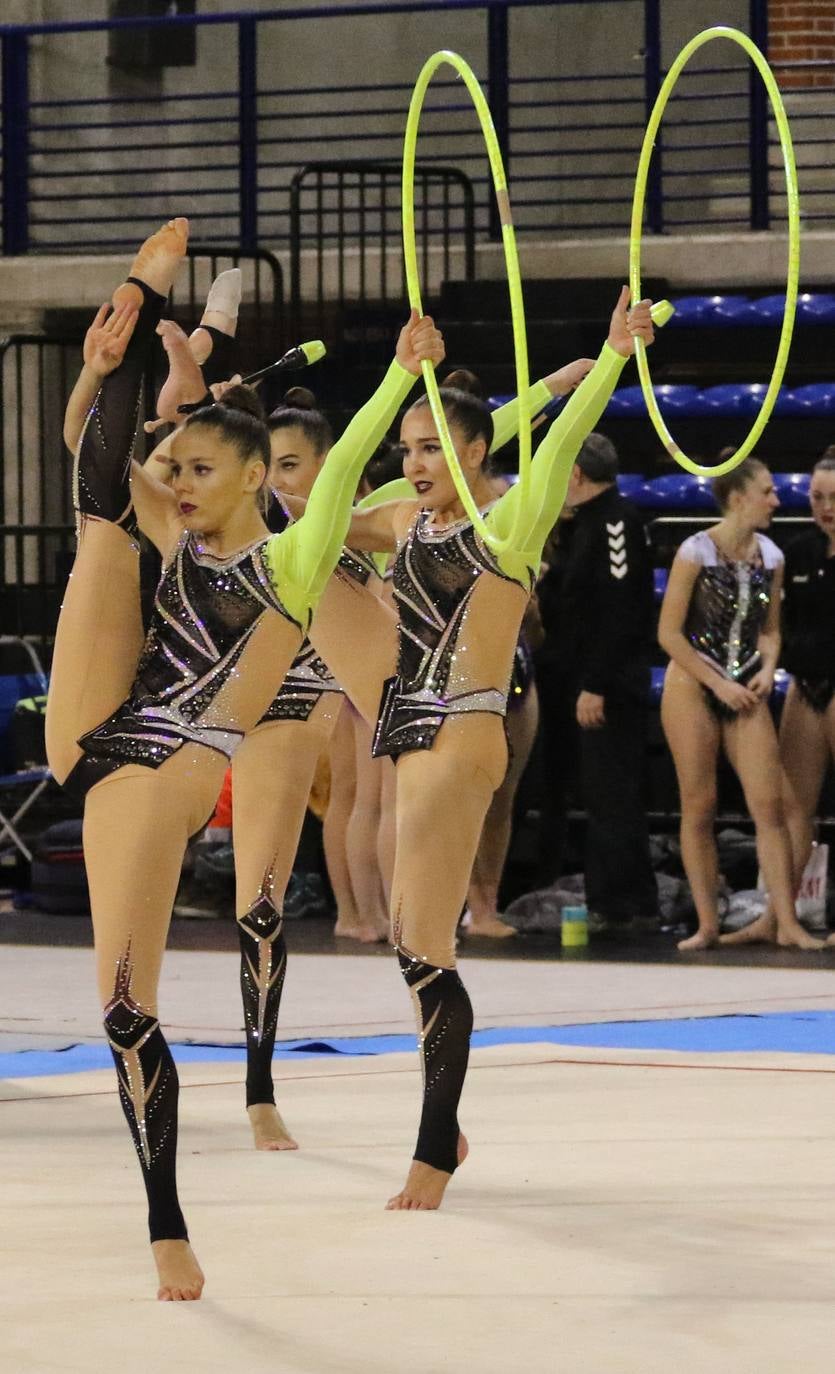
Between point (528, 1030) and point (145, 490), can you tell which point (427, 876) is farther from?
point (528, 1030)

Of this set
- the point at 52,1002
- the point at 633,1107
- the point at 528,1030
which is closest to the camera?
the point at 633,1107

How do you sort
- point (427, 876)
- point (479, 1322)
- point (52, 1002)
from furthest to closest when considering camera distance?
point (52, 1002)
point (427, 876)
point (479, 1322)

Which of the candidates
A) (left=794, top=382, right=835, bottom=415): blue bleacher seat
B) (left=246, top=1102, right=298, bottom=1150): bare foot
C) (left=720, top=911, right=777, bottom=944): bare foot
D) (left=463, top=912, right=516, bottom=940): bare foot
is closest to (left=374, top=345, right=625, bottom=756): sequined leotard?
(left=246, top=1102, right=298, bottom=1150): bare foot

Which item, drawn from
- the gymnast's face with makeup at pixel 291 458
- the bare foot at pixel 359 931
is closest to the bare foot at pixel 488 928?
the bare foot at pixel 359 931

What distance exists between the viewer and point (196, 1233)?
4.01 meters

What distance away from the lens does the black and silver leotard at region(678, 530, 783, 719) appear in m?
7.68

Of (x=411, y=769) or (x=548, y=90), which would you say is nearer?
(x=411, y=769)

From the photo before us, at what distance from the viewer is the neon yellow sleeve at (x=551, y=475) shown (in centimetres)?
435

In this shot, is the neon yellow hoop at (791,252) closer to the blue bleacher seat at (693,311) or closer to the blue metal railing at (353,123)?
the blue bleacher seat at (693,311)

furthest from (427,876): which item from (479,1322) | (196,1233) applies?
(479,1322)

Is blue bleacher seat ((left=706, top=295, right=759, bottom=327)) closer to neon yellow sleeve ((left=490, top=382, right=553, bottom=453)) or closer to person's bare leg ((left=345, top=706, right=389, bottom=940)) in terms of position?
A: person's bare leg ((left=345, top=706, right=389, bottom=940))

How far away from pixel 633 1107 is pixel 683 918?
3.16 meters

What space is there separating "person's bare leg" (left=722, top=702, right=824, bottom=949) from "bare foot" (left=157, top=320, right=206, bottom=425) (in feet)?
11.8

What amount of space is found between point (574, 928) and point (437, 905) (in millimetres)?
3756
